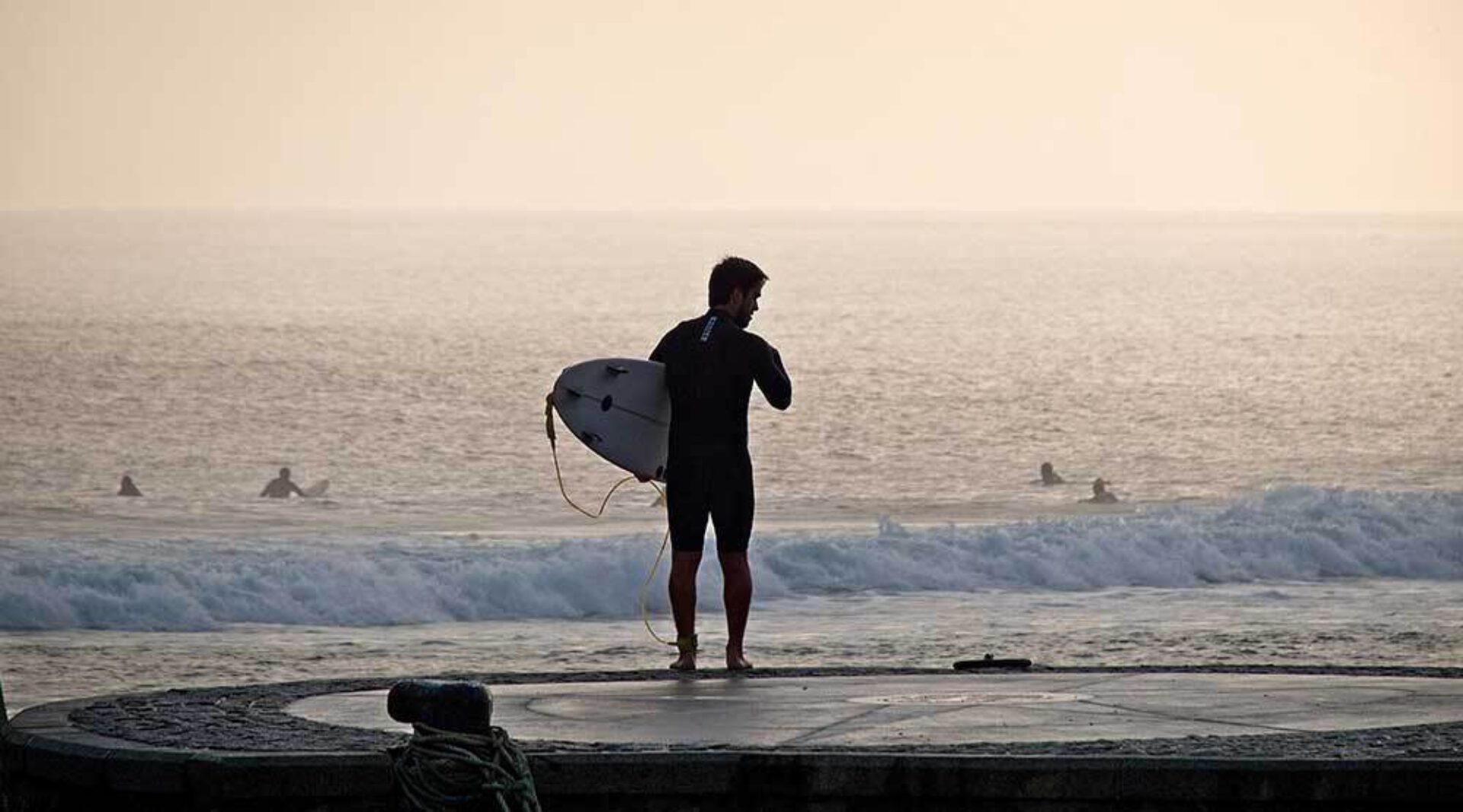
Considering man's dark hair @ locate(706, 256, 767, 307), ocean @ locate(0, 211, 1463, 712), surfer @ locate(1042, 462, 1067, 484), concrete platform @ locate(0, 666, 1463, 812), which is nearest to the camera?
concrete platform @ locate(0, 666, 1463, 812)

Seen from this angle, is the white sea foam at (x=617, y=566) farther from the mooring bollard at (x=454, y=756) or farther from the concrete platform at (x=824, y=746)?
the mooring bollard at (x=454, y=756)

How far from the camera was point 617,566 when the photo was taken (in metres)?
31.2

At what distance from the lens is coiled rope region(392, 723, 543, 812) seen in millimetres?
7434

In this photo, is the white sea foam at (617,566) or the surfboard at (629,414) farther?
the white sea foam at (617,566)

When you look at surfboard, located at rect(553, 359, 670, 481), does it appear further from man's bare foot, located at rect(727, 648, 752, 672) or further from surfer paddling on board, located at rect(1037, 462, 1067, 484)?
surfer paddling on board, located at rect(1037, 462, 1067, 484)

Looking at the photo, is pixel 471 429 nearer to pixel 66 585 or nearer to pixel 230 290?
pixel 66 585

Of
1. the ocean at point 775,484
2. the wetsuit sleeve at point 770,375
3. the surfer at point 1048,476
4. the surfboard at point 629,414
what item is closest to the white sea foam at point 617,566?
the ocean at point 775,484

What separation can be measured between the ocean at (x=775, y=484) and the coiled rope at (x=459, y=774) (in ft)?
48.4

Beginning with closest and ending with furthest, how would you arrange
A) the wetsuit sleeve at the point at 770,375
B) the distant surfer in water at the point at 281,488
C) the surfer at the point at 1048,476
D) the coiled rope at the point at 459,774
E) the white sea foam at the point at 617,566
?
the coiled rope at the point at 459,774
the wetsuit sleeve at the point at 770,375
the white sea foam at the point at 617,566
the distant surfer in water at the point at 281,488
the surfer at the point at 1048,476

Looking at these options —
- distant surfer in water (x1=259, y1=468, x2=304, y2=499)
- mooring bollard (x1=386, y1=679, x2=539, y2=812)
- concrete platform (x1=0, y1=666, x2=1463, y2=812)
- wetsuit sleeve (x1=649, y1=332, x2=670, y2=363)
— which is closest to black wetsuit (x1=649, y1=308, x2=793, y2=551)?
wetsuit sleeve (x1=649, y1=332, x2=670, y2=363)

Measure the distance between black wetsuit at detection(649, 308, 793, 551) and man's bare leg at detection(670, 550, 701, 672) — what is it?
6cm

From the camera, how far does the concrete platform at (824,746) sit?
8961 mm

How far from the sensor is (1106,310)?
11762cm

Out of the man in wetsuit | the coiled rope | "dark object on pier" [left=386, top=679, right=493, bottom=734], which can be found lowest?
the coiled rope
